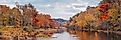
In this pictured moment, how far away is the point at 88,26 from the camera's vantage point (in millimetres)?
173125

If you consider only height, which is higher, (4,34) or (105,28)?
(4,34)

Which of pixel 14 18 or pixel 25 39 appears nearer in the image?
pixel 25 39

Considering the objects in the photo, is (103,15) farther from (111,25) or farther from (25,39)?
(25,39)

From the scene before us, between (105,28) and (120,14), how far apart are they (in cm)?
2392

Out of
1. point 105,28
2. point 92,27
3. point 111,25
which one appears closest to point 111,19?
point 111,25

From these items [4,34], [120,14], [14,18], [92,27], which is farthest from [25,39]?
[92,27]

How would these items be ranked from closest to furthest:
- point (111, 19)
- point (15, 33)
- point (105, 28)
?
point (15, 33) < point (111, 19) < point (105, 28)

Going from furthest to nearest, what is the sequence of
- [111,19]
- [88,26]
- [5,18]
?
[88,26] → [111,19] → [5,18]

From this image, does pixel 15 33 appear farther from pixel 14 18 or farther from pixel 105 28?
pixel 105 28

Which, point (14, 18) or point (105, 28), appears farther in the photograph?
point (105, 28)

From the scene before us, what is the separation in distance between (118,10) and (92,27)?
161 ft

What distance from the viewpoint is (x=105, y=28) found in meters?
132

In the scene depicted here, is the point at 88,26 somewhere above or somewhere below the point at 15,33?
below

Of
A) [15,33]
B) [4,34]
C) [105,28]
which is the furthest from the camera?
[105,28]
